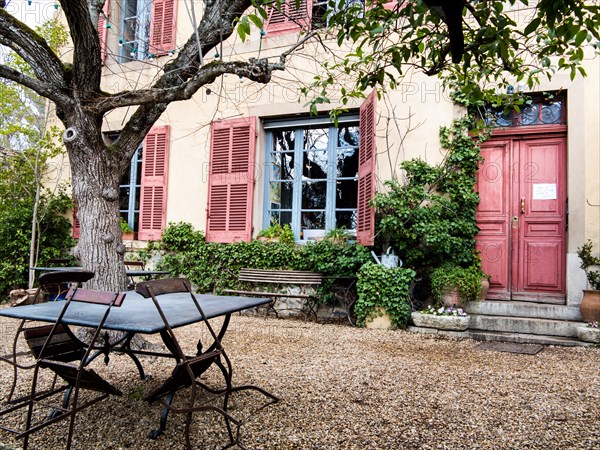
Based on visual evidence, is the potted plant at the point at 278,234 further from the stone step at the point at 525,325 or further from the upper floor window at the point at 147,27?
the upper floor window at the point at 147,27

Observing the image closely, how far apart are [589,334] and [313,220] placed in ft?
11.9

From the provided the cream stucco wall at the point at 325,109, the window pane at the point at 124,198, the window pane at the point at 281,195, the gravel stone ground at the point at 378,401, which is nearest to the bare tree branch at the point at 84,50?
the cream stucco wall at the point at 325,109

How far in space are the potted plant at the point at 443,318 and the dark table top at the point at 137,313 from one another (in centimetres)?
295

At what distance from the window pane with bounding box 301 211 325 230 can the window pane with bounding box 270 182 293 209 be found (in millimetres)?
333

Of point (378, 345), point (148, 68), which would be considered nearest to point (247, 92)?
point (148, 68)

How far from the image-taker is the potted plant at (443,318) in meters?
5.13

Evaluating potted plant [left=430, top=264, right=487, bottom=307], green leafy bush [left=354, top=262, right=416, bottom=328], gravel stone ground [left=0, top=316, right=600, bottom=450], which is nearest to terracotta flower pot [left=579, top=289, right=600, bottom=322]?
gravel stone ground [left=0, top=316, right=600, bottom=450]

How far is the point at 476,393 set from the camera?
317 centimetres

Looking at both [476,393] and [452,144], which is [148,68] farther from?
[476,393]

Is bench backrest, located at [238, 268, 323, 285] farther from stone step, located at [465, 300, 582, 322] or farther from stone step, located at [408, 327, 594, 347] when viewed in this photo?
stone step, located at [465, 300, 582, 322]

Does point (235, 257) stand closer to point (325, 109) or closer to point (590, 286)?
point (325, 109)

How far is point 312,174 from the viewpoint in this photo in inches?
273

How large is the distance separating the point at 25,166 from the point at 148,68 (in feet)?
8.57

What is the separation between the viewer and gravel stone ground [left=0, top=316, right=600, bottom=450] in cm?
239
